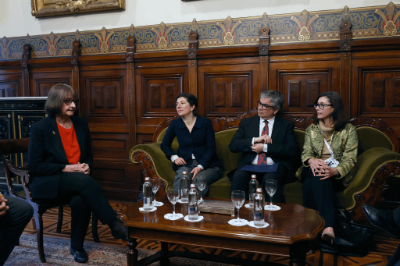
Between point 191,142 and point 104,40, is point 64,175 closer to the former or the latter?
point 191,142

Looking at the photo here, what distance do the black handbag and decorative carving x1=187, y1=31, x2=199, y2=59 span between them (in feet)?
8.02

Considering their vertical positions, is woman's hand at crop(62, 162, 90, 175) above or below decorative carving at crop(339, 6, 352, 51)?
below

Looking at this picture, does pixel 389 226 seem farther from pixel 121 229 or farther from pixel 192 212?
pixel 121 229

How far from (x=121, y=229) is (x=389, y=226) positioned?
6.23 ft

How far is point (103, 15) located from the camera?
14.4 ft

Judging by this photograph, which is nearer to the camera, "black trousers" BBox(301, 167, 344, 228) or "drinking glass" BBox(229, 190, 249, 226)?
"drinking glass" BBox(229, 190, 249, 226)

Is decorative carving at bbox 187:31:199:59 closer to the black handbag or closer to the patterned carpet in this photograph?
the patterned carpet

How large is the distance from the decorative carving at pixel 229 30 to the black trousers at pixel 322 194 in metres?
1.87

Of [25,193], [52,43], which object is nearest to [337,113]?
[25,193]

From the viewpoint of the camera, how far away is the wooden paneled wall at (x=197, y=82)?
11.5ft

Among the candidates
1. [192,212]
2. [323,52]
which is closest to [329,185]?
[192,212]

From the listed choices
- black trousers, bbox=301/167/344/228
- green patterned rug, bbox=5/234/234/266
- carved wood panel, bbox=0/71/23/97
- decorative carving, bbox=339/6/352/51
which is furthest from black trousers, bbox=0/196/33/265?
decorative carving, bbox=339/6/352/51

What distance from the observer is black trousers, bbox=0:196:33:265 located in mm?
1985

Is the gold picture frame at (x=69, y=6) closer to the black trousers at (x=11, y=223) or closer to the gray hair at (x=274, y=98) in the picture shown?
the gray hair at (x=274, y=98)
